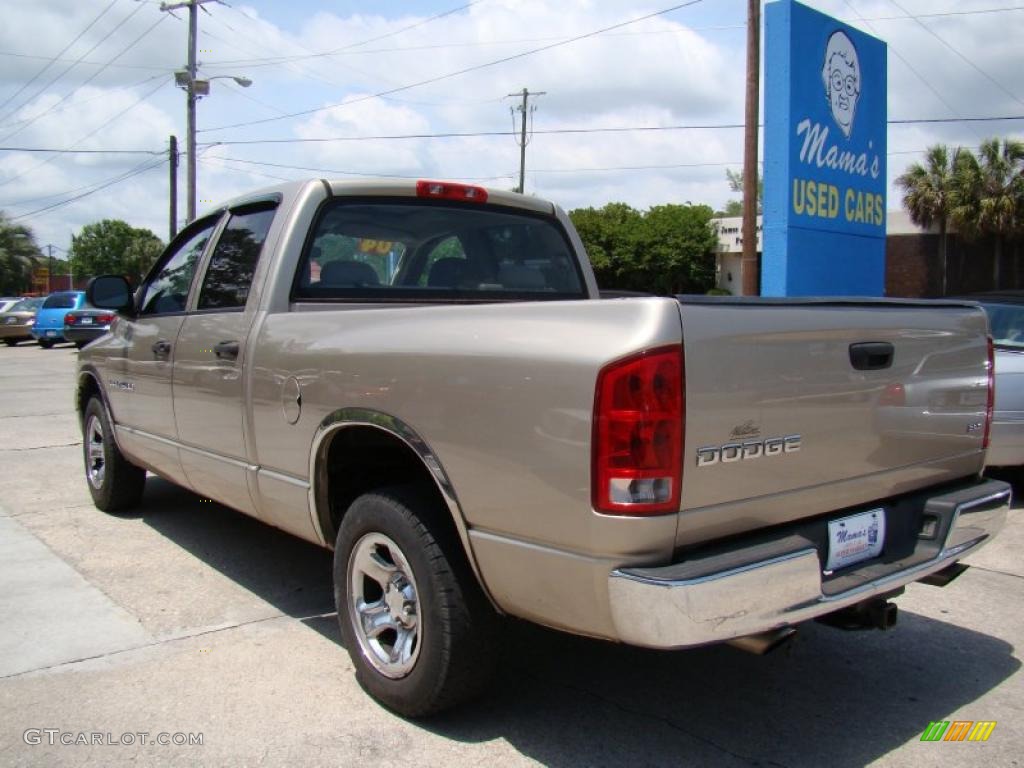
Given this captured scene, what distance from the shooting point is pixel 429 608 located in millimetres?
2926

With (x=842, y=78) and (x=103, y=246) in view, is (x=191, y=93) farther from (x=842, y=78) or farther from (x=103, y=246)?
(x=103, y=246)

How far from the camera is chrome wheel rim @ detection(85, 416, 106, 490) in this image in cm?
599

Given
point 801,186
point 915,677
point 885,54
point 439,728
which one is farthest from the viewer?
point 885,54

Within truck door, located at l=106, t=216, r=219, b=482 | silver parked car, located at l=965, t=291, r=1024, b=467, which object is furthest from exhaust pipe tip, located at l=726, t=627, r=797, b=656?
silver parked car, located at l=965, t=291, r=1024, b=467

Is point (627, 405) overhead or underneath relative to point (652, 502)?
overhead

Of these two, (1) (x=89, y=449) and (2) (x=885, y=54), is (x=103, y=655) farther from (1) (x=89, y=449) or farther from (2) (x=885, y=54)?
(2) (x=885, y=54)

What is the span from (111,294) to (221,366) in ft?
→ 5.65

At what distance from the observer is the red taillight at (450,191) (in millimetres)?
4398

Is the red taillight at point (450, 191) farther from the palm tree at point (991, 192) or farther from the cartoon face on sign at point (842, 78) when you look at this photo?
the palm tree at point (991, 192)

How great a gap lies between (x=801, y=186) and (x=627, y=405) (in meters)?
10.1

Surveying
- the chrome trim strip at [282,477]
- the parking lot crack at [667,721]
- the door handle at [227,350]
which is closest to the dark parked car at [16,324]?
the door handle at [227,350]

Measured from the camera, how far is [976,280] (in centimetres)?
3516

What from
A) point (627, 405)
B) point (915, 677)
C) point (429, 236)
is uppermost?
point (429, 236)

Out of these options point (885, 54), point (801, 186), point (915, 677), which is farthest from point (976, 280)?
point (915, 677)
